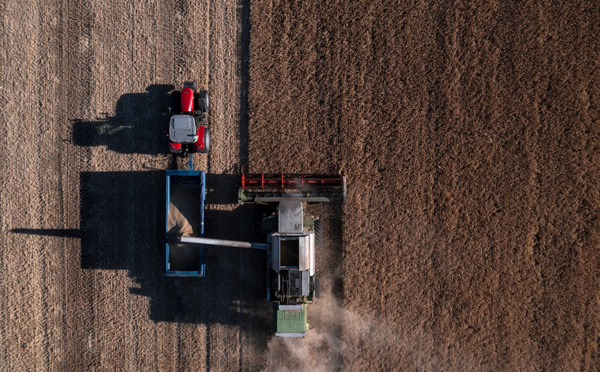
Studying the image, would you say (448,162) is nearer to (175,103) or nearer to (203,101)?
(203,101)

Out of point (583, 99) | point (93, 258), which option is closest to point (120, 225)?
point (93, 258)

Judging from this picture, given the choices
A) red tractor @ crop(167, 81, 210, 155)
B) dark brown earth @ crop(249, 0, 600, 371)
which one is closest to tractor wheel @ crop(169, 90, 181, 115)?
red tractor @ crop(167, 81, 210, 155)

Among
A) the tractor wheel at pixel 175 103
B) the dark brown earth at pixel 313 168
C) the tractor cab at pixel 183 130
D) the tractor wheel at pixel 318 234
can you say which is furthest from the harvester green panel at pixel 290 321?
the tractor wheel at pixel 175 103

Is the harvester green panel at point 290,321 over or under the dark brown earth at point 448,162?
under

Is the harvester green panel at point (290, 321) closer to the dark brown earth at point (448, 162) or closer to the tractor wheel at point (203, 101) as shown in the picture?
the dark brown earth at point (448, 162)

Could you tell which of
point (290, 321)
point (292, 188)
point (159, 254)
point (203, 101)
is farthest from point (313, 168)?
point (159, 254)

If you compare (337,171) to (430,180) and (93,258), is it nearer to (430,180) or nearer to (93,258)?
(430,180)
